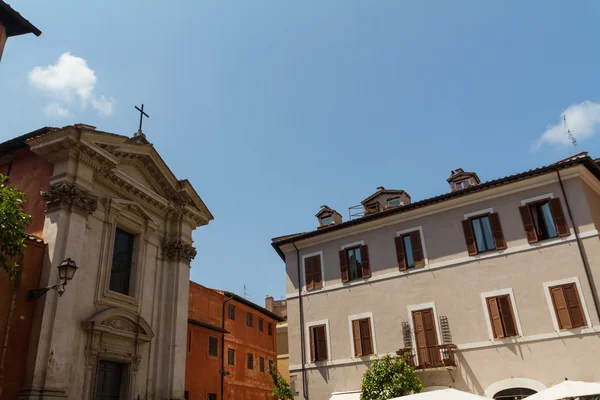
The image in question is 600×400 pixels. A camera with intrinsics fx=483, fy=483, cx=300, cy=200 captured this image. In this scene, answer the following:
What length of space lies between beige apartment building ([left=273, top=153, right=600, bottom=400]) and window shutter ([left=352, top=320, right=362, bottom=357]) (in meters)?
0.04

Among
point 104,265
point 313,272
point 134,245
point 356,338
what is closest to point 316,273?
point 313,272

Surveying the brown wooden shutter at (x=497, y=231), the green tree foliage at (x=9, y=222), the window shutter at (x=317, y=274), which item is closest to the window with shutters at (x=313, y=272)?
the window shutter at (x=317, y=274)

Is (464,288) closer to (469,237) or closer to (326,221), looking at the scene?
(469,237)

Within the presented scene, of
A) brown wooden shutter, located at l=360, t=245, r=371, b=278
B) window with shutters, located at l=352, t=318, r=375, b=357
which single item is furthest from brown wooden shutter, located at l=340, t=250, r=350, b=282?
window with shutters, located at l=352, t=318, r=375, b=357

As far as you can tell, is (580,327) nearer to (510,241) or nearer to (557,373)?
(557,373)

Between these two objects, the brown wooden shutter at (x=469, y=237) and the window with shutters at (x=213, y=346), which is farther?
the window with shutters at (x=213, y=346)

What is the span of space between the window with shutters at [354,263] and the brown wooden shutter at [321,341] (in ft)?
8.07

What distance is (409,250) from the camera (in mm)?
20984

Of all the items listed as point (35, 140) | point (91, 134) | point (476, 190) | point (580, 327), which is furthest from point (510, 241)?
point (35, 140)

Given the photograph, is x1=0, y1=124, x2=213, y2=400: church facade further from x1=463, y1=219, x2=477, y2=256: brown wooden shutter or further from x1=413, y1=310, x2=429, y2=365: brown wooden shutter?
x1=463, y1=219, x2=477, y2=256: brown wooden shutter

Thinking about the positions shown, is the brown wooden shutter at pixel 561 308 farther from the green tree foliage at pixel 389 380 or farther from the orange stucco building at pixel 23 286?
the orange stucco building at pixel 23 286

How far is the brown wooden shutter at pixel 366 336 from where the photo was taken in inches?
798

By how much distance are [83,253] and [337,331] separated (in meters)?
11.4

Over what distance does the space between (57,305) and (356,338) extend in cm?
1219
